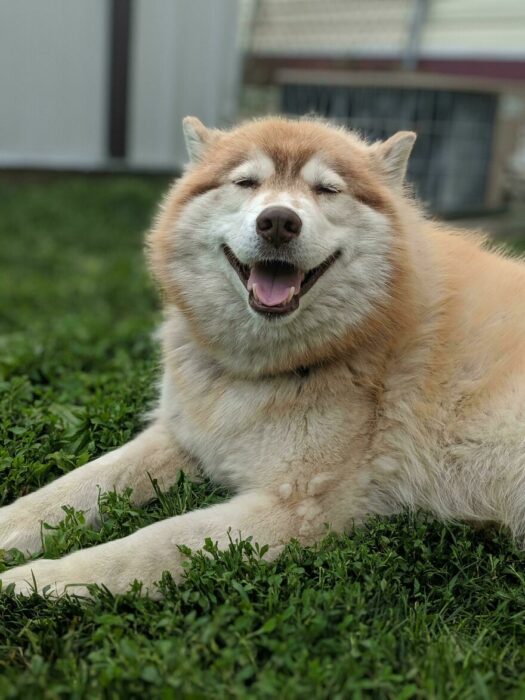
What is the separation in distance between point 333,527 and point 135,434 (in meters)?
1.28

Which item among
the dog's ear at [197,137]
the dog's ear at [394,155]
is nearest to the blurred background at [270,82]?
the dog's ear at [394,155]

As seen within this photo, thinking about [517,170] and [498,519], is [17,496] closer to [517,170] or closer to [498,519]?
[498,519]

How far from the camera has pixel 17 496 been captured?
3381 mm

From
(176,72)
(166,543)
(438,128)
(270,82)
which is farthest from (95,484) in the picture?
(270,82)

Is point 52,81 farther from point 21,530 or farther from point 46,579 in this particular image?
point 46,579

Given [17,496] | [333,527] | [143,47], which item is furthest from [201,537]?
[143,47]

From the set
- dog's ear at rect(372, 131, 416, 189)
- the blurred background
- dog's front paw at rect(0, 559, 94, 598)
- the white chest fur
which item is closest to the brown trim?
the blurred background

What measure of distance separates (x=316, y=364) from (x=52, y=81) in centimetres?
988

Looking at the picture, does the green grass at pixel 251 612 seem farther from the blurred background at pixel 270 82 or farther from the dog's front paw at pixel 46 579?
the blurred background at pixel 270 82

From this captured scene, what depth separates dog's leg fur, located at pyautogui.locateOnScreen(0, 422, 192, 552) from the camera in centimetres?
308

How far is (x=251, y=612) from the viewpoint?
2.44 meters

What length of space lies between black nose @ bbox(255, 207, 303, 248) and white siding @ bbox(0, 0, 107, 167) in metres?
9.65

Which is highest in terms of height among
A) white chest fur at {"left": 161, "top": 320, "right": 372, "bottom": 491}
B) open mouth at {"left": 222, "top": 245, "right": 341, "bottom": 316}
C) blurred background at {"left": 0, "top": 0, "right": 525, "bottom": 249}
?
blurred background at {"left": 0, "top": 0, "right": 525, "bottom": 249}

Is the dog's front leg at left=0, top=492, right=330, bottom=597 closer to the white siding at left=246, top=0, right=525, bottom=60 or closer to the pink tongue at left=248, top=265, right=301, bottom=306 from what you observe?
the pink tongue at left=248, top=265, right=301, bottom=306
